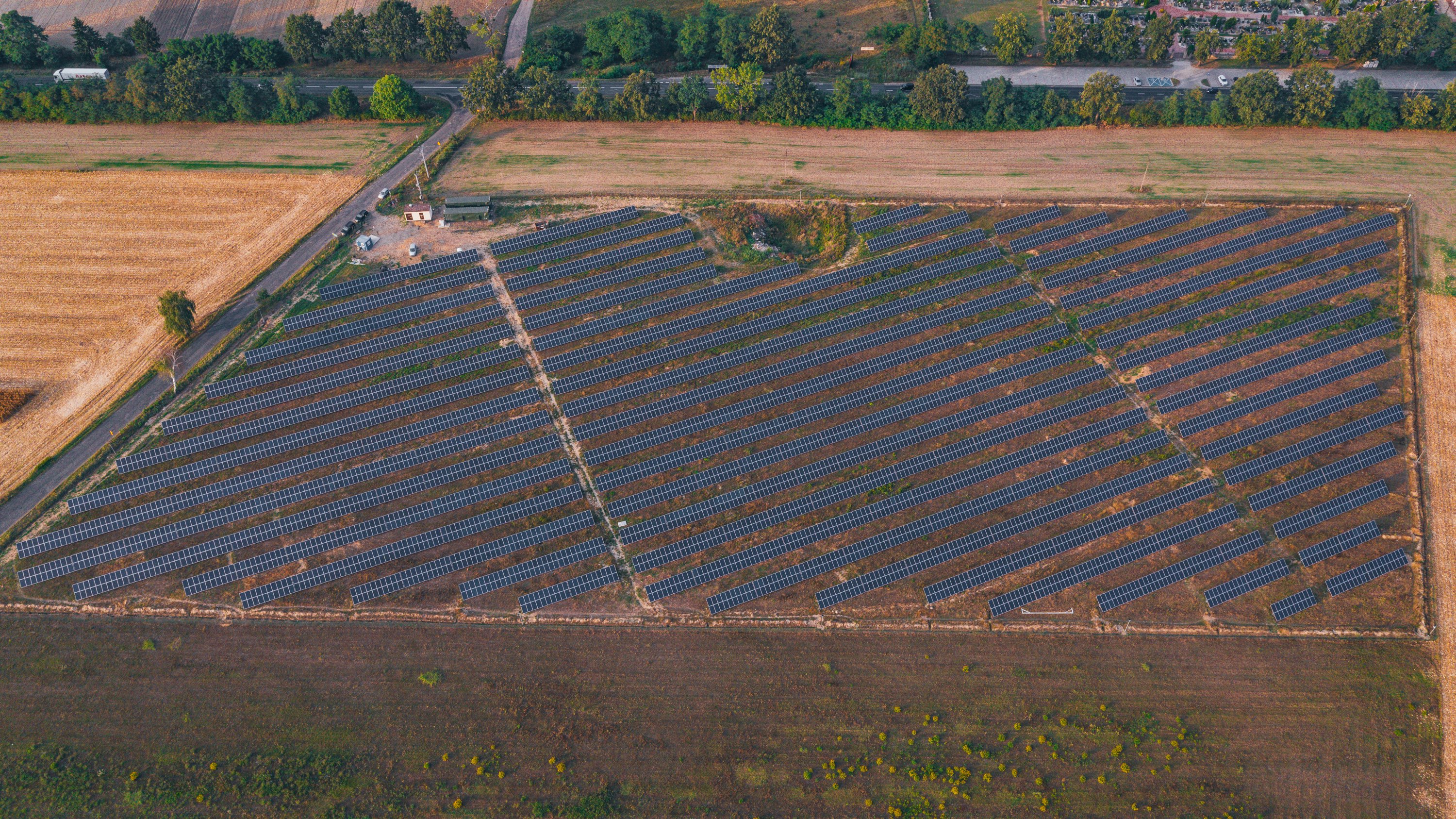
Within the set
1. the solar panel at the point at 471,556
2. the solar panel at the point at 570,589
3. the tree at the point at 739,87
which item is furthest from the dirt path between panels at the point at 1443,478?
the tree at the point at 739,87

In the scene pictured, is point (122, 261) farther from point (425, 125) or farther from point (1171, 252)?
point (1171, 252)

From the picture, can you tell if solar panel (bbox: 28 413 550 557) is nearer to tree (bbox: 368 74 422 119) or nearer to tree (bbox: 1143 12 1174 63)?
tree (bbox: 368 74 422 119)

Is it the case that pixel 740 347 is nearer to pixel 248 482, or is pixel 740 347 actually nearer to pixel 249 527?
pixel 248 482

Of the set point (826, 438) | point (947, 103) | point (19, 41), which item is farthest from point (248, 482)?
point (947, 103)

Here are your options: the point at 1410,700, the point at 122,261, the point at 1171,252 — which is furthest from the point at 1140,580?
the point at 122,261

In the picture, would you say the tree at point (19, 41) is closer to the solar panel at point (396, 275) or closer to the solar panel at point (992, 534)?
the solar panel at point (396, 275)
